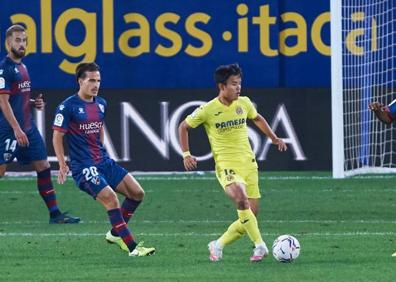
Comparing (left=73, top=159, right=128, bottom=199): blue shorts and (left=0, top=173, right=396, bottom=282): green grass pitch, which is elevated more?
(left=73, top=159, right=128, bottom=199): blue shorts

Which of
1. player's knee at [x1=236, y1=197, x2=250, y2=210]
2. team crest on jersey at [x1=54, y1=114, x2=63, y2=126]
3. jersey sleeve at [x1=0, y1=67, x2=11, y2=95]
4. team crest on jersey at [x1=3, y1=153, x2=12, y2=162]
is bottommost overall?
player's knee at [x1=236, y1=197, x2=250, y2=210]

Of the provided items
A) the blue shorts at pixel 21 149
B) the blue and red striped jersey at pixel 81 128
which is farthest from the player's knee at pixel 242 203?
the blue shorts at pixel 21 149

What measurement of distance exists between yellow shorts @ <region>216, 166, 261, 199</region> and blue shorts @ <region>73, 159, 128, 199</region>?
96 centimetres

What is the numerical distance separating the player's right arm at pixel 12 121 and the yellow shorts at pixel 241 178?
9.93ft

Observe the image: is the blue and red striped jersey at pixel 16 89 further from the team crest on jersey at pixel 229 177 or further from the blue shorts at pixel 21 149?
the team crest on jersey at pixel 229 177

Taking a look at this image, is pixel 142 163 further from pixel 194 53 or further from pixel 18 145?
pixel 18 145

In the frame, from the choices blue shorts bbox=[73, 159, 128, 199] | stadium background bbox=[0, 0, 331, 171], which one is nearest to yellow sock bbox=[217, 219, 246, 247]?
blue shorts bbox=[73, 159, 128, 199]

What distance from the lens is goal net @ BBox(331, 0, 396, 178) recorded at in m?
19.1

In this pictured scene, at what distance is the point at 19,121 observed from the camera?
1448cm

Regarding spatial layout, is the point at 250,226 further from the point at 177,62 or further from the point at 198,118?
the point at 177,62

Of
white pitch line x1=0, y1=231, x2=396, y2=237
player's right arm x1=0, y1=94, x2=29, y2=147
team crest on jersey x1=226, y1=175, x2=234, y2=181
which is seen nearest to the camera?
team crest on jersey x1=226, y1=175, x2=234, y2=181

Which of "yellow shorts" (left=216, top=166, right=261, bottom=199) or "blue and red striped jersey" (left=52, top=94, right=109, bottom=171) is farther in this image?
"blue and red striped jersey" (left=52, top=94, right=109, bottom=171)

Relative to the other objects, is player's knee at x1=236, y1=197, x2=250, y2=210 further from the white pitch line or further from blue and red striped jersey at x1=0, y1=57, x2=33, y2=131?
blue and red striped jersey at x1=0, y1=57, x2=33, y2=131

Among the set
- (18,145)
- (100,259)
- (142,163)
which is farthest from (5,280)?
(142,163)
